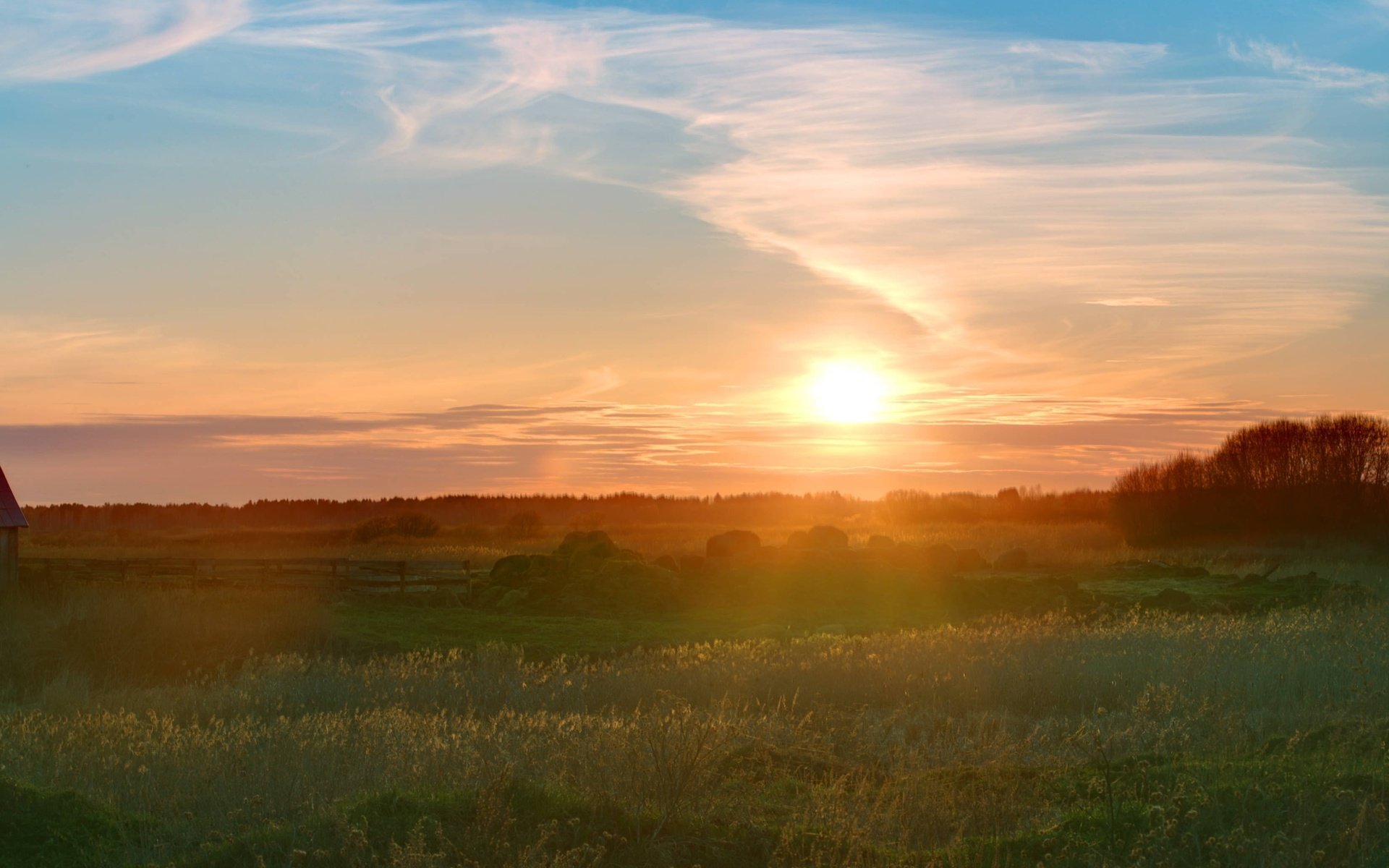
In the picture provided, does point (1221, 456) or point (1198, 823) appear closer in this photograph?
point (1198, 823)

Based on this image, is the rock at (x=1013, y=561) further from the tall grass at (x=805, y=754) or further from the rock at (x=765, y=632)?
the tall grass at (x=805, y=754)

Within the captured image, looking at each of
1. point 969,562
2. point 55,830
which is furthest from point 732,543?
point 55,830

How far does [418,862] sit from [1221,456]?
53864 mm

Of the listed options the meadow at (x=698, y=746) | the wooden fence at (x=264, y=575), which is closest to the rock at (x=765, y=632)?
the meadow at (x=698, y=746)

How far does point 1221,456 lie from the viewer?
53406mm

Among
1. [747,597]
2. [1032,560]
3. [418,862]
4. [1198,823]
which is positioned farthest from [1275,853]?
[1032,560]

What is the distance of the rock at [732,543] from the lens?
4069 cm

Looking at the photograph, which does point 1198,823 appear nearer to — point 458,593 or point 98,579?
point 458,593

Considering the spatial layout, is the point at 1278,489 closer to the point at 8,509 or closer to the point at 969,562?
the point at 969,562

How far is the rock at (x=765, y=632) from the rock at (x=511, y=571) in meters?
10.7

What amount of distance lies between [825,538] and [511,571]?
512 inches

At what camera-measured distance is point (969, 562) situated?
4041cm

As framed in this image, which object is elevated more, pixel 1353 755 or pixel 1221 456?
pixel 1221 456

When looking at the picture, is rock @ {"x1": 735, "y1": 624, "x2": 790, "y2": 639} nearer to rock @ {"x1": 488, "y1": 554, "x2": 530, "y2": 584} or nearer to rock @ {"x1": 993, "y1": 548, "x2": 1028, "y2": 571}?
rock @ {"x1": 488, "y1": 554, "x2": 530, "y2": 584}
